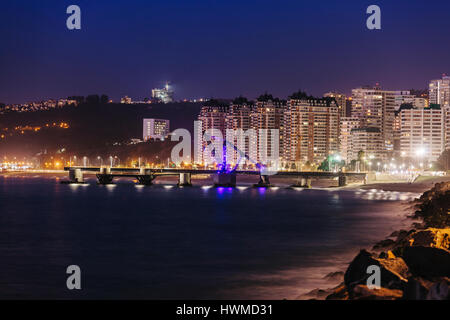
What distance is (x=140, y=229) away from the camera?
57.2m

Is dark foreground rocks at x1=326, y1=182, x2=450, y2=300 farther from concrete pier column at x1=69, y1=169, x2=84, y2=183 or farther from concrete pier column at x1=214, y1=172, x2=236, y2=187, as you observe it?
concrete pier column at x1=69, y1=169, x2=84, y2=183

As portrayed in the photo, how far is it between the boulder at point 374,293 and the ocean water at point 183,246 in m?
5.90

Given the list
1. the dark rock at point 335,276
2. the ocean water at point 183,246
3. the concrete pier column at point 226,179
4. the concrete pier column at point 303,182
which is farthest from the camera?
the concrete pier column at point 226,179

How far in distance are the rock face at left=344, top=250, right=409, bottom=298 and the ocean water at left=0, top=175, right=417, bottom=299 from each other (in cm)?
382

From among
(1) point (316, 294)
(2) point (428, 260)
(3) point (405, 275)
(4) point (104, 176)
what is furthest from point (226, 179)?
(3) point (405, 275)

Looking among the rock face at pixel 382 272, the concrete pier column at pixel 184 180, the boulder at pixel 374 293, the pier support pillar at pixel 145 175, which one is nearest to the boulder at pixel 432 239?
the rock face at pixel 382 272

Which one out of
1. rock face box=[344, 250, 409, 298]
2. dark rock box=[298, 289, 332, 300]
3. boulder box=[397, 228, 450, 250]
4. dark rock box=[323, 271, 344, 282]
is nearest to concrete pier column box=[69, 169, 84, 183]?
dark rock box=[323, 271, 344, 282]

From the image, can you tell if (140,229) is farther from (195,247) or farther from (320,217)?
(320,217)

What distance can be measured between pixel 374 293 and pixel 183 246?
86.4ft

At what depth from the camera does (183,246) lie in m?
44.5

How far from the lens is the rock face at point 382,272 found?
20.4 meters

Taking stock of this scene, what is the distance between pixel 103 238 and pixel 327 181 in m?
133

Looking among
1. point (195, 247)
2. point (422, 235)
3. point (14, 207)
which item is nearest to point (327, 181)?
point (14, 207)

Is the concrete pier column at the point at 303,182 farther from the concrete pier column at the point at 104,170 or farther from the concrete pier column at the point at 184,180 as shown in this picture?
the concrete pier column at the point at 104,170
